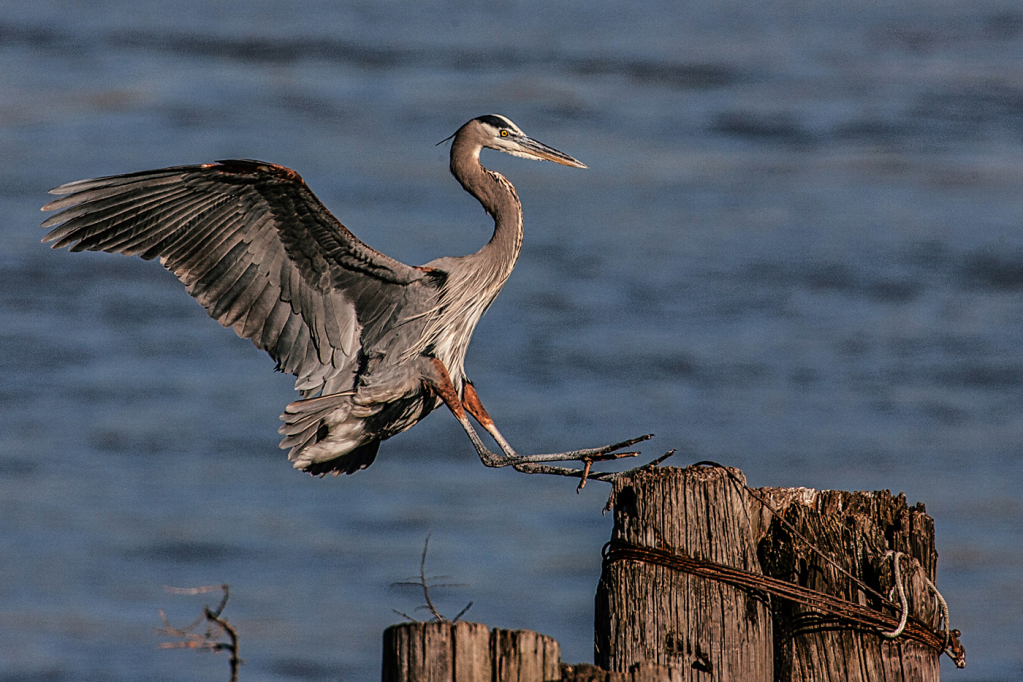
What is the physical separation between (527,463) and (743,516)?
210 centimetres

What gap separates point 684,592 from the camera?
4.09 metres

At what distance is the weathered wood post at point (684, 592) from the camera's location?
404cm

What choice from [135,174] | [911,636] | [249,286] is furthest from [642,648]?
[135,174]

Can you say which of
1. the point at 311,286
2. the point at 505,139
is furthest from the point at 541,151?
the point at 311,286

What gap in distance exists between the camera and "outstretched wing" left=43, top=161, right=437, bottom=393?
7191 mm

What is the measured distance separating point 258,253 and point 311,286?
0.36 meters

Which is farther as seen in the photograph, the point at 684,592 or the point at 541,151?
the point at 541,151

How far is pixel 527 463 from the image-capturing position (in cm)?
619

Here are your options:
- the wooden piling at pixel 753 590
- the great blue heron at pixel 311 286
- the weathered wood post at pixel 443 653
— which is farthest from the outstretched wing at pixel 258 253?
the weathered wood post at pixel 443 653

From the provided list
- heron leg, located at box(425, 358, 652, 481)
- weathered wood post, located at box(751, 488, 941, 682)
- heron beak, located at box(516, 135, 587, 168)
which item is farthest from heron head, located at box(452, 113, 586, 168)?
weathered wood post, located at box(751, 488, 941, 682)

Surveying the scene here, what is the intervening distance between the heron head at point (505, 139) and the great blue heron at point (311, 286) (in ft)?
1.95

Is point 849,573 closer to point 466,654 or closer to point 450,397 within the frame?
point 466,654

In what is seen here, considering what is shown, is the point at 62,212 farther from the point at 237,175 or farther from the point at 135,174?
the point at 237,175

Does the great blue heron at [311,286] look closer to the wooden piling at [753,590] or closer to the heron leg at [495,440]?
the heron leg at [495,440]
